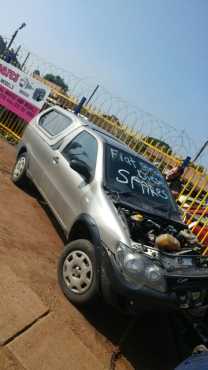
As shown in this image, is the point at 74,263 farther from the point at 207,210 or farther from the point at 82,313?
the point at 207,210

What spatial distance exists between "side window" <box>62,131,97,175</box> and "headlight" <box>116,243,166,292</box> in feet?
5.32

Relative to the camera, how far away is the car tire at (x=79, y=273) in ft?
12.9

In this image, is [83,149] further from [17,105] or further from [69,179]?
[17,105]

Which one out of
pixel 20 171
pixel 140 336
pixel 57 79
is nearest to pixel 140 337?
pixel 140 336

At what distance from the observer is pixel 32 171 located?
6406mm

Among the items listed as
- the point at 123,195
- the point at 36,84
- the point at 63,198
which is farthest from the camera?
the point at 36,84

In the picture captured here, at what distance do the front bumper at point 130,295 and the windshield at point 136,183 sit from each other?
46.9 inches

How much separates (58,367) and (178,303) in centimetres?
123

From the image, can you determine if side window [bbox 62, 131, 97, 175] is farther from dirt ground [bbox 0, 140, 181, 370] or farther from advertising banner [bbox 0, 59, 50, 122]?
advertising banner [bbox 0, 59, 50, 122]

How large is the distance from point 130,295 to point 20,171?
3899mm

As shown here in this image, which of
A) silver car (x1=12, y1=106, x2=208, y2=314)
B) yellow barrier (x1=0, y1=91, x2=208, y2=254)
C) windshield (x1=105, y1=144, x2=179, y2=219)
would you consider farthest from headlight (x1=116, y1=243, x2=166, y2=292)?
yellow barrier (x1=0, y1=91, x2=208, y2=254)

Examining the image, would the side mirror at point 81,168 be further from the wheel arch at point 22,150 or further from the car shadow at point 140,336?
the wheel arch at point 22,150

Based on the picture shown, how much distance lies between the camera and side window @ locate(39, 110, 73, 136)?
20.4 feet

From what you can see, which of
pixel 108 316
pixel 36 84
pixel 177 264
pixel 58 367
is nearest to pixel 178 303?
pixel 177 264
